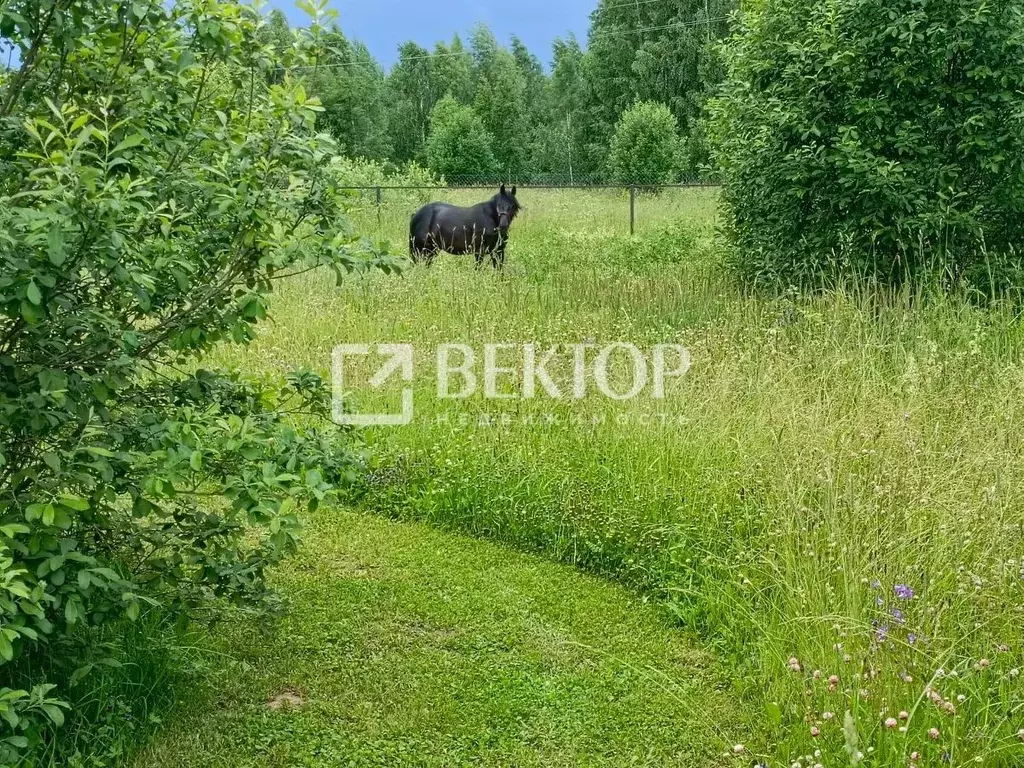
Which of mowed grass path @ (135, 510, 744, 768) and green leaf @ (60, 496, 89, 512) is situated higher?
green leaf @ (60, 496, 89, 512)

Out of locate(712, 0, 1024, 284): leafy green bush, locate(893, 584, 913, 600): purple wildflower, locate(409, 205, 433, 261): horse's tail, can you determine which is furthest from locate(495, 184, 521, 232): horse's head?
locate(893, 584, 913, 600): purple wildflower

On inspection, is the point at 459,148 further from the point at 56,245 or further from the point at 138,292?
the point at 56,245

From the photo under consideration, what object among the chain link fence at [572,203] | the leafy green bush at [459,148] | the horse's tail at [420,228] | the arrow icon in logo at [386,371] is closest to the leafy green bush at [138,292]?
the arrow icon in logo at [386,371]

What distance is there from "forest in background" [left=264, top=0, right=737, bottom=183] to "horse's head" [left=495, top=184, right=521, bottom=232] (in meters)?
20.0

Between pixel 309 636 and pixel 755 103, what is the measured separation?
6.19m

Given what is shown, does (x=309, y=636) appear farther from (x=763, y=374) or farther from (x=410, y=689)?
(x=763, y=374)

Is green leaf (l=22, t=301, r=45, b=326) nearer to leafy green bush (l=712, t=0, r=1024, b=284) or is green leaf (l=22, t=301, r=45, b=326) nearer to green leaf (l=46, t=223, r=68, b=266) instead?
green leaf (l=46, t=223, r=68, b=266)

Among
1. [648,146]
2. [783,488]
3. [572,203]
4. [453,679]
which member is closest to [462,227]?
[783,488]

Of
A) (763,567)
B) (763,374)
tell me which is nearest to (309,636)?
(763,567)

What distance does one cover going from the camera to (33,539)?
2.51m

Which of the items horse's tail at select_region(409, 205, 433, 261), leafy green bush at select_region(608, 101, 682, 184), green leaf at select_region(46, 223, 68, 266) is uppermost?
leafy green bush at select_region(608, 101, 682, 184)

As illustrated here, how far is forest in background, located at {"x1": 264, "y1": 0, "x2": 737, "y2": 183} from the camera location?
3700 cm

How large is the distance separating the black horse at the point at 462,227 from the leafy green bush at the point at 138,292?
822cm

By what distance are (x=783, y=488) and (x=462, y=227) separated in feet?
28.3
